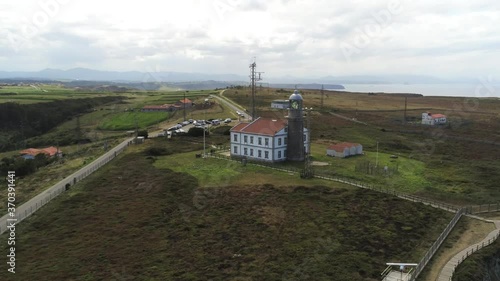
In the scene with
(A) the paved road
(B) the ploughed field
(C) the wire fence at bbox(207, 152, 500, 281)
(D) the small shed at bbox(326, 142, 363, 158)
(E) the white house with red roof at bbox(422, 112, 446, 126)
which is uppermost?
(A) the paved road

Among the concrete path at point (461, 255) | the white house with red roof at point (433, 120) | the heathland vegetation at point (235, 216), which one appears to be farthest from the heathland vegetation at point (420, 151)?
the concrete path at point (461, 255)

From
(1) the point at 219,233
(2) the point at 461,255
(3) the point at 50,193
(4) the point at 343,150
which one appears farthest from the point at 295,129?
(3) the point at 50,193

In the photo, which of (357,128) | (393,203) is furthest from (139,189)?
(357,128)

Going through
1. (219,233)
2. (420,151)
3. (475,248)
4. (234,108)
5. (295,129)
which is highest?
(295,129)

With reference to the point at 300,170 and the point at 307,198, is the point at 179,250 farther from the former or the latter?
the point at 300,170

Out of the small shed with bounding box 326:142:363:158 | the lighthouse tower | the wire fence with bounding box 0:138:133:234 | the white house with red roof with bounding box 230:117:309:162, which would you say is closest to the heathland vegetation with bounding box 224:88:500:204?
the small shed with bounding box 326:142:363:158

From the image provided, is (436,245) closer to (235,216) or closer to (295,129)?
(235,216)

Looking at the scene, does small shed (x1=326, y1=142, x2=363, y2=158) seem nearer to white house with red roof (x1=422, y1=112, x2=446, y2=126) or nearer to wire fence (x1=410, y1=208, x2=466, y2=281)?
wire fence (x1=410, y1=208, x2=466, y2=281)
